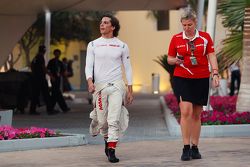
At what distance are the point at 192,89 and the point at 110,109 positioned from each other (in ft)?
3.27

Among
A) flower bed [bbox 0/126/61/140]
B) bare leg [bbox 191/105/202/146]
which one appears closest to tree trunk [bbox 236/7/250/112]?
flower bed [bbox 0/126/61/140]

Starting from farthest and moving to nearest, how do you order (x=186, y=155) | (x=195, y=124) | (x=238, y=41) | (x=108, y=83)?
(x=238, y=41) → (x=195, y=124) → (x=108, y=83) → (x=186, y=155)

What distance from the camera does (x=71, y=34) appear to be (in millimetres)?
43812

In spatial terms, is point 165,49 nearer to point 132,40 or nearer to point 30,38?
point 132,40

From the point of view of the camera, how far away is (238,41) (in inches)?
610

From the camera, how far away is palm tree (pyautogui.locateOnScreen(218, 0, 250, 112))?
47.9 feet

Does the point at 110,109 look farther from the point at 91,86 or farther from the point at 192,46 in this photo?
the point at 192,46

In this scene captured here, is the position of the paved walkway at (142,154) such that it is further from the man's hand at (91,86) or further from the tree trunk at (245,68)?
the tree trunk at (245,68)

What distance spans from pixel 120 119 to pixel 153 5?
481 inches

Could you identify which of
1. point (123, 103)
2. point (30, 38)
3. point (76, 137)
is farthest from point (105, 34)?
point (30, 38)

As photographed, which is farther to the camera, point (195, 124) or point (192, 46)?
point (195, 124)

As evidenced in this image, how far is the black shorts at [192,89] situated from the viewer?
9484 mm

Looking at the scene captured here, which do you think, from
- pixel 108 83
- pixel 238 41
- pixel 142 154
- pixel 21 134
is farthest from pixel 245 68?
pixel 108 83

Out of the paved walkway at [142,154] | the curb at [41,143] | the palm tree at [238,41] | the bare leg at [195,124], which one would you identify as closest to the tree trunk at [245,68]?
the palm tree at [238,41]
